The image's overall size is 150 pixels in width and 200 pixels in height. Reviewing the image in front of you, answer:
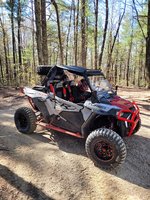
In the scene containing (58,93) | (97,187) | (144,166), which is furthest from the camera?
(58,93)

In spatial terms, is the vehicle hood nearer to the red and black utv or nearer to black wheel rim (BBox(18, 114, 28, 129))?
the red and black utv

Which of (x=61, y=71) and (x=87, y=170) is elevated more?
(x=61, y=71)

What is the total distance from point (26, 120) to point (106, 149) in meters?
2.44

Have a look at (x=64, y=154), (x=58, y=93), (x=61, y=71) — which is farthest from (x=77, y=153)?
(x=61, y=71)

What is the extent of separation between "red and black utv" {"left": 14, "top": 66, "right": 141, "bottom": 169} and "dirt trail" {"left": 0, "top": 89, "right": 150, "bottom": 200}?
1.04 feet

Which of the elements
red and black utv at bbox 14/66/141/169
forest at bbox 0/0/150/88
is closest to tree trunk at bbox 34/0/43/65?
forest at bbox 0/0/150/88

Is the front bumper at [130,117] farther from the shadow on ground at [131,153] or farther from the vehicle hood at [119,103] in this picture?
the shadow on ground at [131,153]

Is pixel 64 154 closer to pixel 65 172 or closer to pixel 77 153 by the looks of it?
pixel 77 153

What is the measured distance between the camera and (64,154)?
474cm

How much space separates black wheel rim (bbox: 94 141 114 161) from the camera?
416 centimetres

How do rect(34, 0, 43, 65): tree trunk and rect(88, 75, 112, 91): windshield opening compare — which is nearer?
rect(88, 75, 112, 91): windshield opening

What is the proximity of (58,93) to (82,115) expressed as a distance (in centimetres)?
108

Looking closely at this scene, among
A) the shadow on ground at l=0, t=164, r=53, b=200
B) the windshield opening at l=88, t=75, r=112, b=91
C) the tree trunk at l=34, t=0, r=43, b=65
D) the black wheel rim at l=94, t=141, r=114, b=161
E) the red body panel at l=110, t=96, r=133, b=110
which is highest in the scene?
the tree trunk at l=34, t=0, r=43, b=65

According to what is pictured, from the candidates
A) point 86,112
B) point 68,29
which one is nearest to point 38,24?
point 86,112
